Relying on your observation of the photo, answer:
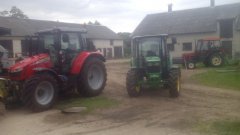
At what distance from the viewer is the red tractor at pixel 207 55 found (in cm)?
2300

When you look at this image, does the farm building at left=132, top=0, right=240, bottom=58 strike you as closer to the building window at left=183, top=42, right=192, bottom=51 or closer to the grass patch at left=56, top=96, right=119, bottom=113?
the building window at left=183, top=42, right=192, bottom=51

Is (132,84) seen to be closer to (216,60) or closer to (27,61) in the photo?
(27,61)

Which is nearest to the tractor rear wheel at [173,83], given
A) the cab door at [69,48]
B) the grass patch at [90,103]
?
the grass patch at [90,103]

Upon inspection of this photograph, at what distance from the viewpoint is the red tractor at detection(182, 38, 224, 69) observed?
2300 cm

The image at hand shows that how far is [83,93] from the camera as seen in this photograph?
41.3 ft

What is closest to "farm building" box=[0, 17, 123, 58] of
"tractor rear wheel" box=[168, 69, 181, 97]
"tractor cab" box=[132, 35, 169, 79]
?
"tractor cab" box=[132, 35, 169, 79]

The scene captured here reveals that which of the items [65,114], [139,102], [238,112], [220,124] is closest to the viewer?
[220,124]

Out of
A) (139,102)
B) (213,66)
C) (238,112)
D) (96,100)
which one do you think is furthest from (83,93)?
(213,66)

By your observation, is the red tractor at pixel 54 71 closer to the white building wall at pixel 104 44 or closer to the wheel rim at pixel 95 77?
the wheel rim at pixel 95 77

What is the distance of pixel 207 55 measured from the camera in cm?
2323

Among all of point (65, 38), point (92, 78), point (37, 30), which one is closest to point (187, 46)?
point (37, 30)

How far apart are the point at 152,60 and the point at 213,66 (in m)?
11.7

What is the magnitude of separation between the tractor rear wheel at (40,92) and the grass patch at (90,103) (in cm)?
56

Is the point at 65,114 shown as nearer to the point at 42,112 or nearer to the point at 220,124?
the point at 42,112
